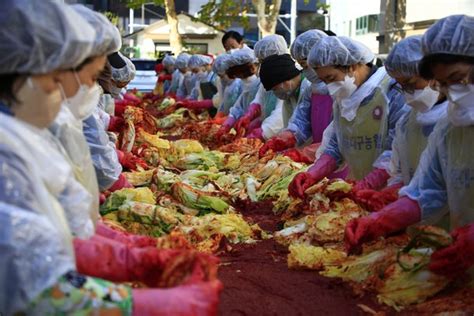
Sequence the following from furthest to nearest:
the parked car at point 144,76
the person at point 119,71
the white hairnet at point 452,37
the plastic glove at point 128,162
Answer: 1. the parked car at point 144,76
2. the person at point 119,71
3. the plastic glove at point 128,162
4. the white hairnet at point 452,37

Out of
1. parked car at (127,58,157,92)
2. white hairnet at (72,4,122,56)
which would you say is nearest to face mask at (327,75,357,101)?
white hairnet at (72,4,122,56)

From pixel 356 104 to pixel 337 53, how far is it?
1.20 ft

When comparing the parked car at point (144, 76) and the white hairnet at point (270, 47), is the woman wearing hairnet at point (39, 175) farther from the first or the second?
the parked car at point (144, 76)

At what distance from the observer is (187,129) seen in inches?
430

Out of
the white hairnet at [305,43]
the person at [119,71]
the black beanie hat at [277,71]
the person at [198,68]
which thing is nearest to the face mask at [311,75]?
the black beanie hat at [277,71]

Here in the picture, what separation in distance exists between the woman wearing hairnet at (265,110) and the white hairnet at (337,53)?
2.62 meters

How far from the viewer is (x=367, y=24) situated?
33719 millimetres

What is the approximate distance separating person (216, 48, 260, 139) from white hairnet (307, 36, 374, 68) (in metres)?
4.16

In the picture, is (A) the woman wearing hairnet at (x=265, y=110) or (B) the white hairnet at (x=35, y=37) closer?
(B) the white hairnet at (x=35, y=37)

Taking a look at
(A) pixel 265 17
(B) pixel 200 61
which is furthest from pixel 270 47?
(A) pixel 265 17

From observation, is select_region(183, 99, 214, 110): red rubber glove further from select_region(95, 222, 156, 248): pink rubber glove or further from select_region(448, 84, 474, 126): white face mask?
select_region(95, 222, 156, 248): pink rubber glove

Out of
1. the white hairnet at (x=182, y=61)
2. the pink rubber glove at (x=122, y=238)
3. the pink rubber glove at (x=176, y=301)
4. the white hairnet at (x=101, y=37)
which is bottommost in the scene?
the white hairnet at (x=182, y=61)

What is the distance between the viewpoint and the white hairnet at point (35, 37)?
1.71m

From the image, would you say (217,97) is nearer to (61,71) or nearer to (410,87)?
(410,87)
